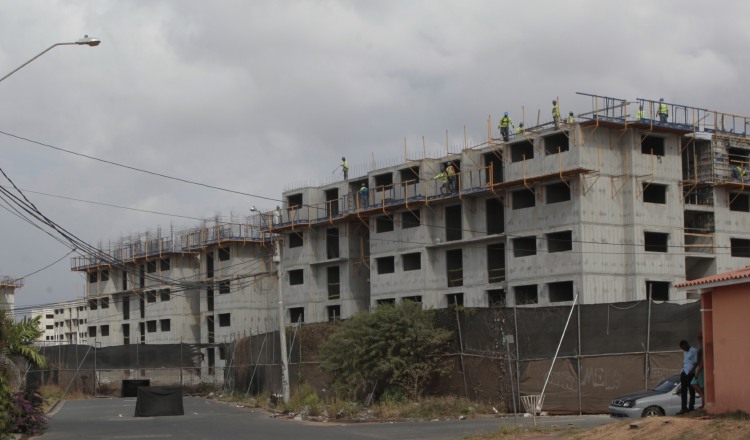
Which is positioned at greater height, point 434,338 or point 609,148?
point 609,148

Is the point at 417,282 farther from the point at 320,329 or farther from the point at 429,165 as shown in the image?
the point at 320,329

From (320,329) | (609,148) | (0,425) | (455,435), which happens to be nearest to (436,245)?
(609,148)

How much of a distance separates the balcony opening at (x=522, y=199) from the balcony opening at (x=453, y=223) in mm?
5460

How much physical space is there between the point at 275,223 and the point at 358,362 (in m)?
39.3

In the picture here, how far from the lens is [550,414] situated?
31203mm

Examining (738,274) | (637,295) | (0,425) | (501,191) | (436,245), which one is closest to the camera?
(738,274)

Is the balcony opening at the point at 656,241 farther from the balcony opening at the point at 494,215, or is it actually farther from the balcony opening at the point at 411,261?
the balcony opening at the point at 411,261

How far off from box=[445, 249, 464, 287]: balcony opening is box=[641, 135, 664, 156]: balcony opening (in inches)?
520

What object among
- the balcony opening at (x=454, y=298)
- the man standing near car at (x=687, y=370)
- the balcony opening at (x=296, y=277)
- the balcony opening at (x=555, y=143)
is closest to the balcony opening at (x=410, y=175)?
the balcony opening at (x=454, y=298)

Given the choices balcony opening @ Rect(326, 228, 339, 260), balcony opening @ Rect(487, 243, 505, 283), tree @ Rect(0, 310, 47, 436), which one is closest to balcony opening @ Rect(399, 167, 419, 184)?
balcony opening @ Rect(487, 243, 505, 283)

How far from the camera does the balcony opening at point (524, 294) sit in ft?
185

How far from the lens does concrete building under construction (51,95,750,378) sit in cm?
5369

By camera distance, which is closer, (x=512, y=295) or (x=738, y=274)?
(x=738, y=274)

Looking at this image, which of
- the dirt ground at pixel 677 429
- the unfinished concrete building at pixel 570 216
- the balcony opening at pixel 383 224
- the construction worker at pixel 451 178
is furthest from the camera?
the balcony opening at pixel 383 224
